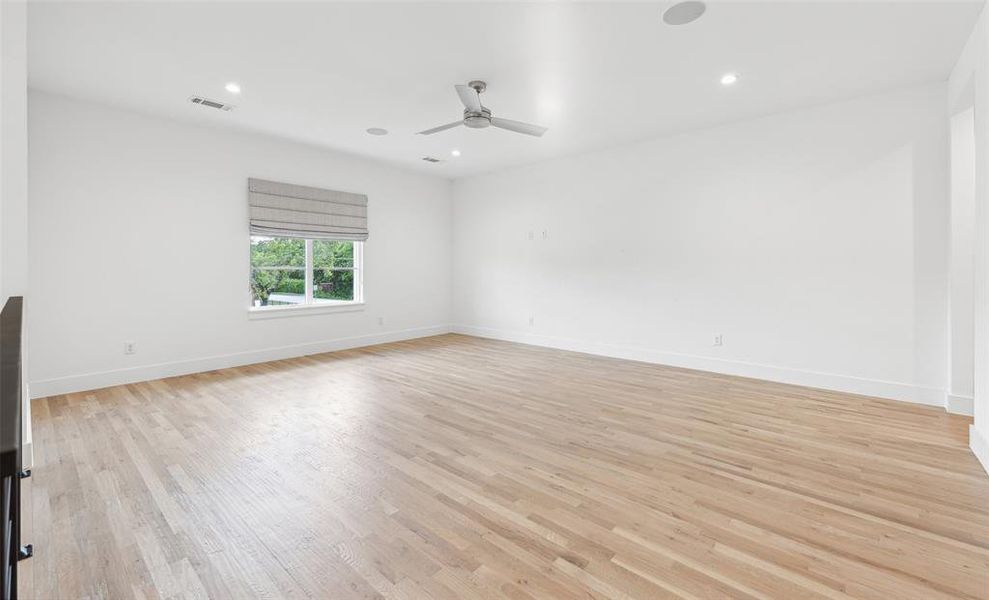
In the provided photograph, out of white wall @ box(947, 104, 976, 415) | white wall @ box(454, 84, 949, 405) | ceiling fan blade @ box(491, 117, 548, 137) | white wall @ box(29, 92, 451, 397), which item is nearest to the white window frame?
white wall @ box(29, 92, 451, 397)

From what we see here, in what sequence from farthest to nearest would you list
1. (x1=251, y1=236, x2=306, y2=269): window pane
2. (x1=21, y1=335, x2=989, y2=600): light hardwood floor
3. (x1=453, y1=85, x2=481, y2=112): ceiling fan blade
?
(x1=251, y1=236, x2=306, y2=269): window pane < (x1=453, y1=85, x2=481, y2=112): ceiling fan blade < (x1=21, y1=335, x2=989, y2=600): light hardwood floor

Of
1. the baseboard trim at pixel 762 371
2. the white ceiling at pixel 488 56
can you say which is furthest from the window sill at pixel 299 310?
the baseboard trim at pixel 762 371

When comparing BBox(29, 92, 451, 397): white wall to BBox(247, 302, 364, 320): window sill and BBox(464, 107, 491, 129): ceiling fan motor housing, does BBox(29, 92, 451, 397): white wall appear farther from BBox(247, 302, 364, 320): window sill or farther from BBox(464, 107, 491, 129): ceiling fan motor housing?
BBox(464, 107, 491, 129): ceiling fan motor housing

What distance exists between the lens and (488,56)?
317cm

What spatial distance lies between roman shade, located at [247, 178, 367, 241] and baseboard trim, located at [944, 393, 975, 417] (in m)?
6.43

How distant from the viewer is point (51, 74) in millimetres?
3445

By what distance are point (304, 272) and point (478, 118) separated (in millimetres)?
3447

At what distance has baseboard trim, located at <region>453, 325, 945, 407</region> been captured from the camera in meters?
3.77

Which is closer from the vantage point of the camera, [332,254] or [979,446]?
[979,446]

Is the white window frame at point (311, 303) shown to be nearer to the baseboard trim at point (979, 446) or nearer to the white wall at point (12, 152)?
the white wall at point (12, 152)

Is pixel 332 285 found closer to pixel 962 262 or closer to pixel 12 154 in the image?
pixel 12 154

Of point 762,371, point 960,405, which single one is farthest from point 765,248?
point 960,405

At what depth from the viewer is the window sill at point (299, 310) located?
5258mm

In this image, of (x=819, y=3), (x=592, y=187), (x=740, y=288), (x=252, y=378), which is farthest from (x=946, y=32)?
(x=252, y=378)
